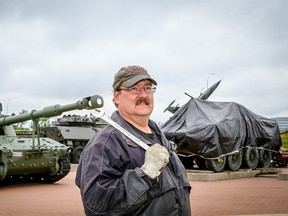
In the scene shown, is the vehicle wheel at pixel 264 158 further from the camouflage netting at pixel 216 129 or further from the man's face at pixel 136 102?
the man's face at pixel 136 102

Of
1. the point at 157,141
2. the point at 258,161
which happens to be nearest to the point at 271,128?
the point at 258,161

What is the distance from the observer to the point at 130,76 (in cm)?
247

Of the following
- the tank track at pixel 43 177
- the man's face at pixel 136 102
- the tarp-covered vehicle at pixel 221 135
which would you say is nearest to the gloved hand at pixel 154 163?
the man's face at pixel 136 102

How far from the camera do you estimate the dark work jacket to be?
2.11 meters

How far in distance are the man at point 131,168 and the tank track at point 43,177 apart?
999cm

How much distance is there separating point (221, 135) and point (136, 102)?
11140 millimetres

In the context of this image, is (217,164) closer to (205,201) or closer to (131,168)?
(205,201)

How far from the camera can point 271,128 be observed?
16.5 meters

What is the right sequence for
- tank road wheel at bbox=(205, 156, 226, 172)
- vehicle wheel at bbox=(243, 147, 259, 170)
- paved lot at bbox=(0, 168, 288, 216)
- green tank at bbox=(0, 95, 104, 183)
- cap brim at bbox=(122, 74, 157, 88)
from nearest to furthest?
cap brim at bbox=(122, 74, 157, 88)
paved lot at bbox=(0, 168, 288, 216)
green tank at bbox=(0, 95, 104, 183)
tank road wheel at bbox=(205, 156, 226, 172)
vehicle wheel at bbox=(243, 147, 259, 170)

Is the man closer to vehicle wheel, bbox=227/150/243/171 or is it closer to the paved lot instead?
the paved lot

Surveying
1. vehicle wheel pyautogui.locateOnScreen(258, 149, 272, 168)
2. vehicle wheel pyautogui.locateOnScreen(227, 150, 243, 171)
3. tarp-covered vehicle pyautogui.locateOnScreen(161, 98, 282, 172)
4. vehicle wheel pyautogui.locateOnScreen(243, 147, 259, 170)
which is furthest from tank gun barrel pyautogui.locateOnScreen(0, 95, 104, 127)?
vehicle wheel pyautogui.locateOnScreen(258, 149, 272, 168)


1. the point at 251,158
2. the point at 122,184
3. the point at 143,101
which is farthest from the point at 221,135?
the point at 122,184

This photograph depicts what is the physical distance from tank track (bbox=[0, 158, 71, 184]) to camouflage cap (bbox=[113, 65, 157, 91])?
32.8 feet

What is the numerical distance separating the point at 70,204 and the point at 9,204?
1.31 metres
